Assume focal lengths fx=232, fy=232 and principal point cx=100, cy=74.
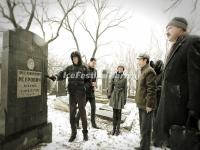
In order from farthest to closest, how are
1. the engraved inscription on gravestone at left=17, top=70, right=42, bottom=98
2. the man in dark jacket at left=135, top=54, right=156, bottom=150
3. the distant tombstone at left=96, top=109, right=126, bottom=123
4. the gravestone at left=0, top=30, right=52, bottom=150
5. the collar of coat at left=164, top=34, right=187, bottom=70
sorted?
the distant tombstone at left=96, top=109, right=126, bottom=123 → the man in dark jacket at left=135, top=54, right=156, bottom=150 → the engraved inscription on gravestone at left=17, top=70, right=42, bottom=98 → the gravestone at left=0, top=30, right=52, bottom=150 → the collar of coat at left=164, top=34, right=187, bottom=70

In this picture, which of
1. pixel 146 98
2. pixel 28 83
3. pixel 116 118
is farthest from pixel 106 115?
pixel 28 83

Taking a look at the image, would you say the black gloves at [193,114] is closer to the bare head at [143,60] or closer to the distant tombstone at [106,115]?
the bare head at [143,60]

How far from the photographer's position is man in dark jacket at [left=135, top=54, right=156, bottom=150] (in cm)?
491

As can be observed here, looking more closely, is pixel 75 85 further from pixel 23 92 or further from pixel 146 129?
pixel 146 129

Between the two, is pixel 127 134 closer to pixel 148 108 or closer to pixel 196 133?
pixel 148 108

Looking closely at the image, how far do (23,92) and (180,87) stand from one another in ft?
10.8

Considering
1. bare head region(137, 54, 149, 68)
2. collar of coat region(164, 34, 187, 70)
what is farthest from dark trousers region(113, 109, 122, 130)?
collar of coat region(164, 34, 187, 70)

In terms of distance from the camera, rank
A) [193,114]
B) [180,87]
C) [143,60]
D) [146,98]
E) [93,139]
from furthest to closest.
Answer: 1. [93,139]
2. [143,60]
3. [146,98]
4. [180,87]
5. [193,114]

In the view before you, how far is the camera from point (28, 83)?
4895 millimetres

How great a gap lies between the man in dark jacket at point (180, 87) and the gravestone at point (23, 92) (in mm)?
2801

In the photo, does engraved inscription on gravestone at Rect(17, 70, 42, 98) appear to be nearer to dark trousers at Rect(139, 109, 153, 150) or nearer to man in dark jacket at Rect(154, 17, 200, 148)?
dark trousers at Rect(139, 109, 153, 150)

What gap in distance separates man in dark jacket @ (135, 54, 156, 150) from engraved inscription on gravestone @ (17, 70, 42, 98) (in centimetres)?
230

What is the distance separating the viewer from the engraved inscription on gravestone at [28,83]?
4.58 meters

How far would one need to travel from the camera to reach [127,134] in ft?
22.5
